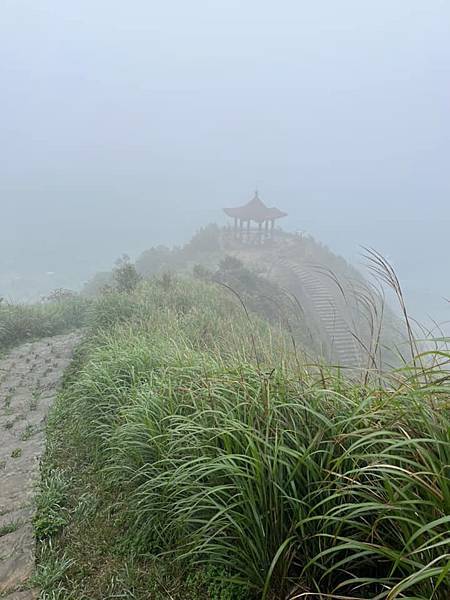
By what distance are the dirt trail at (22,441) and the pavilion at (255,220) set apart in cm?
2627

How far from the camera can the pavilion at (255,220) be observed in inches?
1251

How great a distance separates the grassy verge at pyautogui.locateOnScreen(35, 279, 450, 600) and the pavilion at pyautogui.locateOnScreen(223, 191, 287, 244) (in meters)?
29.6

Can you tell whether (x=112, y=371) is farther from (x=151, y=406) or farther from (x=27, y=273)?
(x=27, y=273)

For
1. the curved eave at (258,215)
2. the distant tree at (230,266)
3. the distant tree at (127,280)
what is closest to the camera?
the distant tree at (127,280)

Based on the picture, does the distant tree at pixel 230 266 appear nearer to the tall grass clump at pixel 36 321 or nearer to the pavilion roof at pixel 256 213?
the tall grass clump at pixel 36 321

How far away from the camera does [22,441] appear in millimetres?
3408

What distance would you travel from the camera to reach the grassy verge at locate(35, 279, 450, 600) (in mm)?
1259

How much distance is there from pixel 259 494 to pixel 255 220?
31.0 m

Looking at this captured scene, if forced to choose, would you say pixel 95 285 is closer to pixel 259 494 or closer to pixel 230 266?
pixel 230 266

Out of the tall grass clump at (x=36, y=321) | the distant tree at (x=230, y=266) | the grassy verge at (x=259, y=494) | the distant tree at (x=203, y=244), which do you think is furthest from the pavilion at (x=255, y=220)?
the grassy verge at (x=259, y=494)

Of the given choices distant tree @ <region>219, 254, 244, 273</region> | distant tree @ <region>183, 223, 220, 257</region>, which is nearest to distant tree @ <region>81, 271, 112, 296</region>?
distant tree @ <region>219, 254, 244, 273</region>

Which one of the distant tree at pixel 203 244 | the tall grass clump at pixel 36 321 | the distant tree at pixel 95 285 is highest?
the distant tree at pixel 203 244

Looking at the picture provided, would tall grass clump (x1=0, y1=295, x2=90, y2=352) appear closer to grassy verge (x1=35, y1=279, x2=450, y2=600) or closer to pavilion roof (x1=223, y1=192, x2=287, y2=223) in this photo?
grassy verge (x1=35, y1=279, x2=450, y2=600)

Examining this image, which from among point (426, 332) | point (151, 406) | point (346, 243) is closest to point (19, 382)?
point (151, 406)
